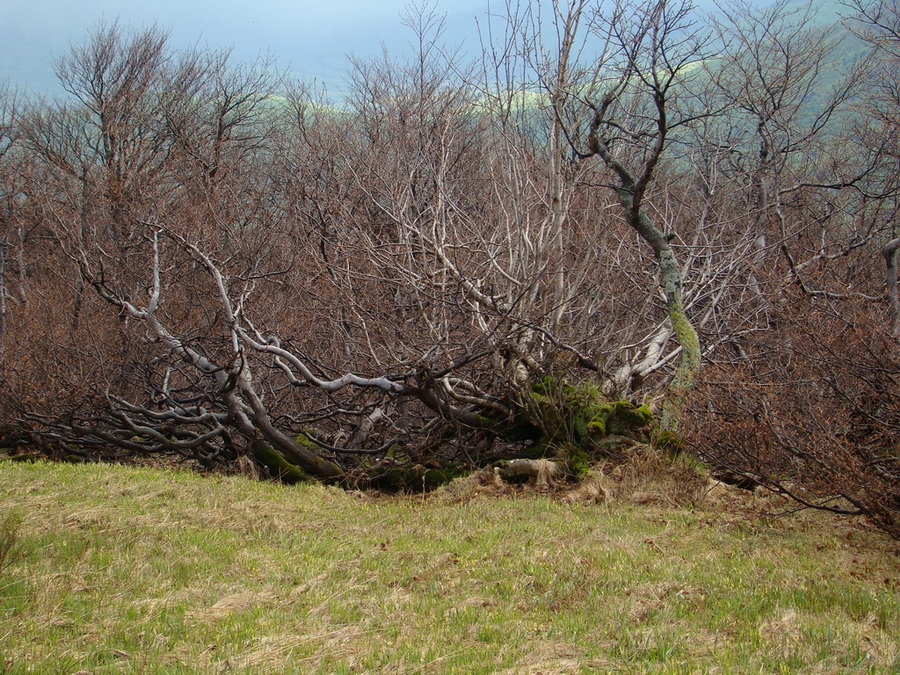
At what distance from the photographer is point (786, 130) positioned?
703 inches

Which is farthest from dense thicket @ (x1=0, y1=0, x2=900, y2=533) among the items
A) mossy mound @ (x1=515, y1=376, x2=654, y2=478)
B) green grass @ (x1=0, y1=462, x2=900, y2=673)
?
green grass @ (x1=0, y1=462, x2=900, y2=673)

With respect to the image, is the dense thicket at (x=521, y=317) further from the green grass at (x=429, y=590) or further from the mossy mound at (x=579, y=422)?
the green grass at (x=429, y=590)

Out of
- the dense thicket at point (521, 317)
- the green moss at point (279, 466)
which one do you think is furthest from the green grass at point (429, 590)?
the green moss at point (279, 466)

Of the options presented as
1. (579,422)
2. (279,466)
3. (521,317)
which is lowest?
(279,466)

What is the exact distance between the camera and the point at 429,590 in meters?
5.48

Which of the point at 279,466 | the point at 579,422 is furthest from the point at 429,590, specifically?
the point at 279,466

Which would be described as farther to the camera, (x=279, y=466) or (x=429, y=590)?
(x=279, y=466)

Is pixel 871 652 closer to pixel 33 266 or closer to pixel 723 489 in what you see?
pixel 723 489

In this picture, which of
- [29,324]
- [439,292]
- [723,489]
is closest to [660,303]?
[439,292]

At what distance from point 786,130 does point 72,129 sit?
27.6m

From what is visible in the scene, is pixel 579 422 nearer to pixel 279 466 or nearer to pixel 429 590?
pixel 279 466

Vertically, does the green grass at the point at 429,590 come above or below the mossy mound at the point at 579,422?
below

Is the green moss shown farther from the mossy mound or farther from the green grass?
the mossy mound

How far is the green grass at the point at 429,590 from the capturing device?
400 cm
